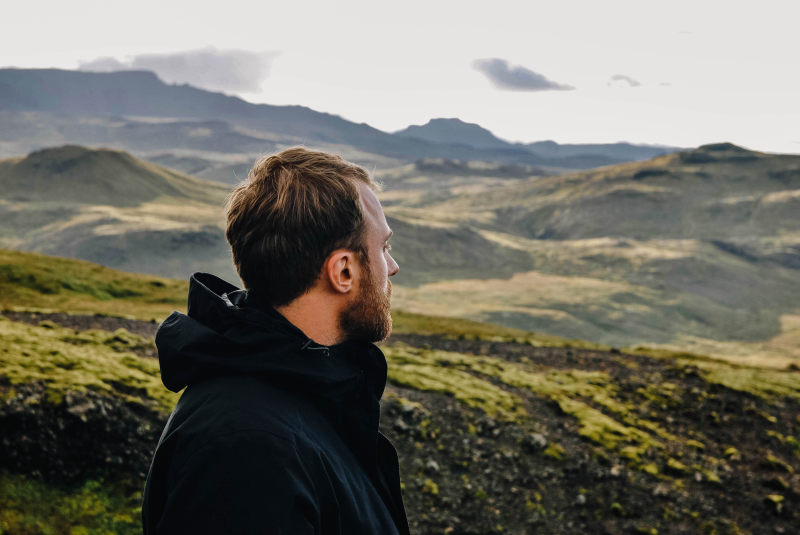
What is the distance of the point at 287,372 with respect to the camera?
9.21 feet

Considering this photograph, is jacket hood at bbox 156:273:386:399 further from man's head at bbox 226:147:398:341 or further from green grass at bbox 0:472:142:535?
green grass at bbox 0:472:142:535

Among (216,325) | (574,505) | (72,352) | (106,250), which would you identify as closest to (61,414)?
(72,352)

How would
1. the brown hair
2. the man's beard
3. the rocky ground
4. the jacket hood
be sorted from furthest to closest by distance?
the rocky ground, the man's beard, the brown hair, the jacket hood

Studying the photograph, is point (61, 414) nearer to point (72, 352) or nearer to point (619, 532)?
point (72, 352)

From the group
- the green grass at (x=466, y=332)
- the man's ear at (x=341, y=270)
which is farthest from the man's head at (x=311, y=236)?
the green grass at (x=466, y=332)

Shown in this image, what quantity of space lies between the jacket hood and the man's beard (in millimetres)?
191

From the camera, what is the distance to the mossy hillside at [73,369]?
12.4 meters

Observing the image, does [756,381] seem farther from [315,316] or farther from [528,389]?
[315,316]

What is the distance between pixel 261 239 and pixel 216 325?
56cm

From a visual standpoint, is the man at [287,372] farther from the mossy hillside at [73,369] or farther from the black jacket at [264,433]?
the mossy hillside at [73,369]

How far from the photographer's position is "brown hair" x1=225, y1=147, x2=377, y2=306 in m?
3.14

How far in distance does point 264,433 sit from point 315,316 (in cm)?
103

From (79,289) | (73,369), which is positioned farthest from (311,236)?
(79,289)

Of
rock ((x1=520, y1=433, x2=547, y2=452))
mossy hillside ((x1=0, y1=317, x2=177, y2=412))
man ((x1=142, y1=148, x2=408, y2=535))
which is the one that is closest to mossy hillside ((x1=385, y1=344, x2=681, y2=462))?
rock ((x1=520, y1=433, x2=547, y2=452))
